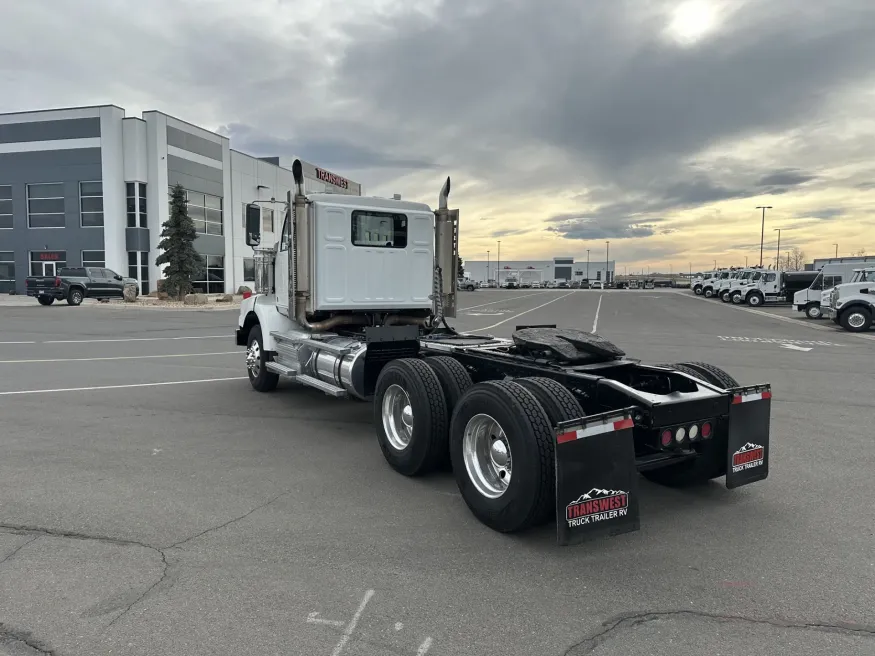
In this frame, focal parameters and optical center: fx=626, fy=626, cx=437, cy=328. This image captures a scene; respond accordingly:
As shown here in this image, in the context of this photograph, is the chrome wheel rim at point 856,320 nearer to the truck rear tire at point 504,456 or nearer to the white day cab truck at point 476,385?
the white day cab truck at point 476,385

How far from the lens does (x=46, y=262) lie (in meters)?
40.9

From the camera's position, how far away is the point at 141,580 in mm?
3477

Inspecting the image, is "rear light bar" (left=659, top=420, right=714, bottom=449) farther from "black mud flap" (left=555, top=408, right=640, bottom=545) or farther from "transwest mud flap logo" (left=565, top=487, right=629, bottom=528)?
"transwest mud flap logo" (left=565, top=487, right=629, bottom=528)

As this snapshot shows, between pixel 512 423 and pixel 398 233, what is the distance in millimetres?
4764

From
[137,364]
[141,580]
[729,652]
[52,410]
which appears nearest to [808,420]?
[729,652]

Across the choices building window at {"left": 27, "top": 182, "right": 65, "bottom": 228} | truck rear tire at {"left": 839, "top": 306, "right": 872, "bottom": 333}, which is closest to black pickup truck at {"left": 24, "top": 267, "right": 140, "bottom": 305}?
building window at {"left": 27, "top": 182, "right": 65, "bottom": 228}

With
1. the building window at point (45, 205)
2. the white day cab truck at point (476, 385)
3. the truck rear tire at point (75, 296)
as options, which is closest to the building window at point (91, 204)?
the building window at point (45, 205)

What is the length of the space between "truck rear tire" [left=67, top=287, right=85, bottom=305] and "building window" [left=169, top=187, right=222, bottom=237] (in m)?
11.3

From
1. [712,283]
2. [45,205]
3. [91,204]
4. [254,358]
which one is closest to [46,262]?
[45,205]

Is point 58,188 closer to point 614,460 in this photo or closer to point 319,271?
point 319,271

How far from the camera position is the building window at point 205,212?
140 ft

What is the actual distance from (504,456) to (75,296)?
110ft

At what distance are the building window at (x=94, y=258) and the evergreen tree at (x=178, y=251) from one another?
20.4 ft

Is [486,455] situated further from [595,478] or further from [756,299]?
[756,299]
